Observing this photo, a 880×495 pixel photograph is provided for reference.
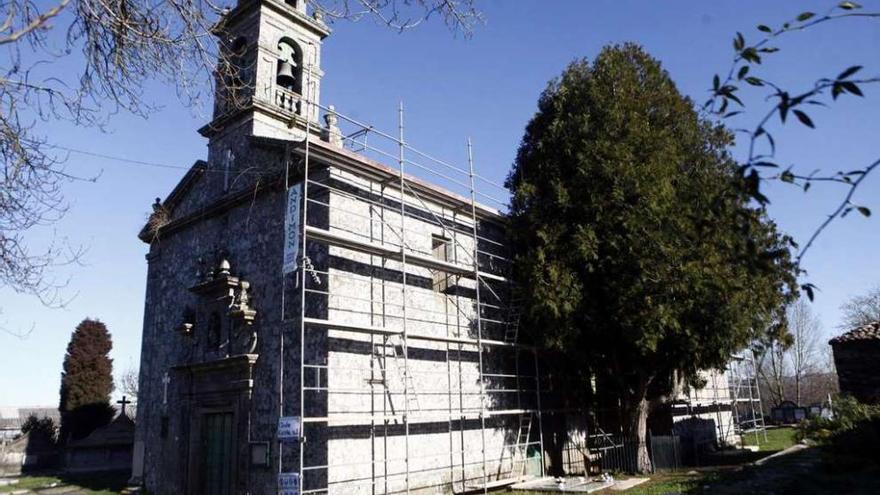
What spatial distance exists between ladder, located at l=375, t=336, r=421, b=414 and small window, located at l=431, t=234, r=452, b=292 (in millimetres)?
2448

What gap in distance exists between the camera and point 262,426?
520 inches

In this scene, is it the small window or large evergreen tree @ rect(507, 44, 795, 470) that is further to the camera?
the small window

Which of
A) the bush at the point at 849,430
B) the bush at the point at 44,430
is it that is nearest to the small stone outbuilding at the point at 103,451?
the bush at the point at 44,430

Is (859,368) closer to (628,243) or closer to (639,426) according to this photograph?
(639,426)

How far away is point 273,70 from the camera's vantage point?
680 inches

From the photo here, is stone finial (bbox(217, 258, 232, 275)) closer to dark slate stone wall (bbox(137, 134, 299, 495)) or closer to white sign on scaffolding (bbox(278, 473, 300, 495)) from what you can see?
dark slate stone wall (bbox(137, 134, 299, 495))

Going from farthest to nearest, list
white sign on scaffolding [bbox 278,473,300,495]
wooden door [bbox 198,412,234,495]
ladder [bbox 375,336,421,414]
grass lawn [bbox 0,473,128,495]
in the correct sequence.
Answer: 1. grass lawn [bbox 0,473,128,495]
2. wooden door [bbox 198,412,234,495]
3. ladder [bbox 375,336,421,414]
4. white sign on scaffolding [bbox 278,473,300,495]

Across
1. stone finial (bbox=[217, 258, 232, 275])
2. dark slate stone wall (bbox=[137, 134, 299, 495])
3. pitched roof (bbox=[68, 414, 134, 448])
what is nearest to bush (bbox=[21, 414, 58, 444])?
pitched roof (bbox=[68, 414, 134, 448])

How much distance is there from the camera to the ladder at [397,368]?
1319cm

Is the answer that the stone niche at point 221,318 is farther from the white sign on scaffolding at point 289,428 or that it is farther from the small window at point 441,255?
the small window at point 441,255

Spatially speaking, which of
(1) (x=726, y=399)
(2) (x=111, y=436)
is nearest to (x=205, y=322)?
(2) (x=111, y=436)

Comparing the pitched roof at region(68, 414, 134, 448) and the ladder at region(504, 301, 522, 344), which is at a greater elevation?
the ladder at region(504, 301, 522, 344)

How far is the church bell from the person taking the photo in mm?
17000

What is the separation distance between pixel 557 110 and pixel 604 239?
4.22m
